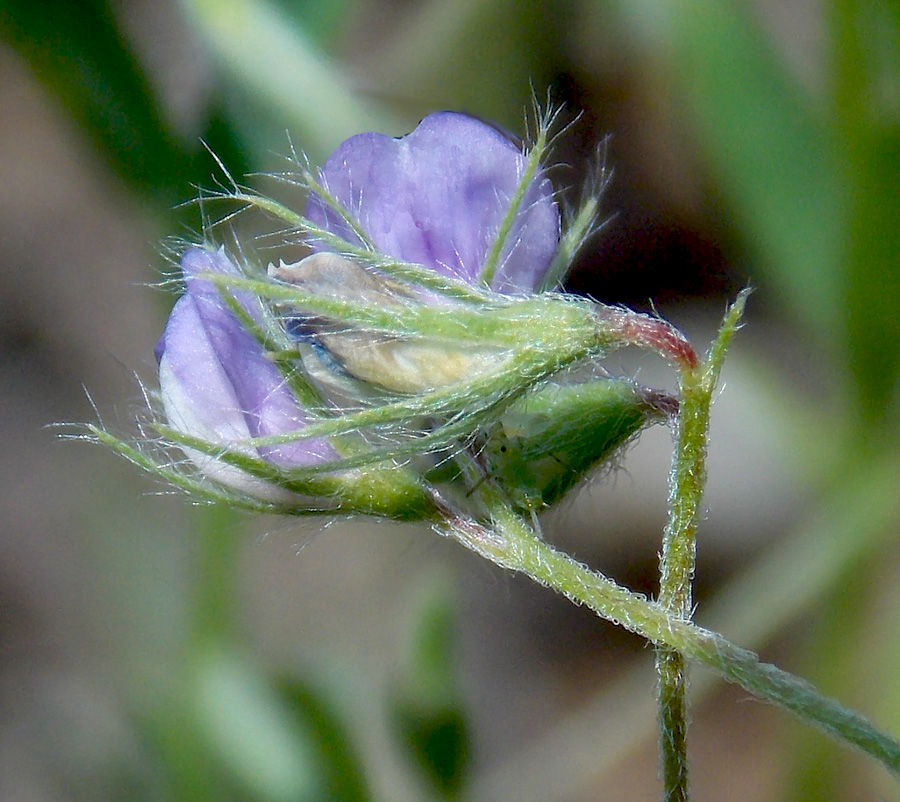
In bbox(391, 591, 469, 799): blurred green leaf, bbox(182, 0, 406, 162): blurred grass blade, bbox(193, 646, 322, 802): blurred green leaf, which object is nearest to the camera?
bbox(391, 591, 469, 799): blurred green leaf

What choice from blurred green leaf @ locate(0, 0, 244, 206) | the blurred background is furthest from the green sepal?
blurred green leaf @ locate(0, 0, 244, 206)

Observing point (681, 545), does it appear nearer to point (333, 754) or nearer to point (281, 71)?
point (333, 754)

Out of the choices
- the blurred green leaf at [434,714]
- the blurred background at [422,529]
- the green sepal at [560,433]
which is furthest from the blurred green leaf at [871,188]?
the green sepal at [560,433]

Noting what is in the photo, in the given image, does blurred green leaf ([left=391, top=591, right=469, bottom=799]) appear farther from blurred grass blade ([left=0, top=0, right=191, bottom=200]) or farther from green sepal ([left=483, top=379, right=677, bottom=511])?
blurred grass blade ([left=0, top=0, right=191, bottom=200])

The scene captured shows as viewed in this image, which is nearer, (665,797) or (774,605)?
(665,797)

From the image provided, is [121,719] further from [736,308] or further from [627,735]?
[736,308]

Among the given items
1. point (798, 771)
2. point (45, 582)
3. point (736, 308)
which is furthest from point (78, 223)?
point (736, 308)

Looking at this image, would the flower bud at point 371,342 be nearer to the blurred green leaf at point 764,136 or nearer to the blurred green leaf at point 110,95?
the blurred green leaf at point 110,95
